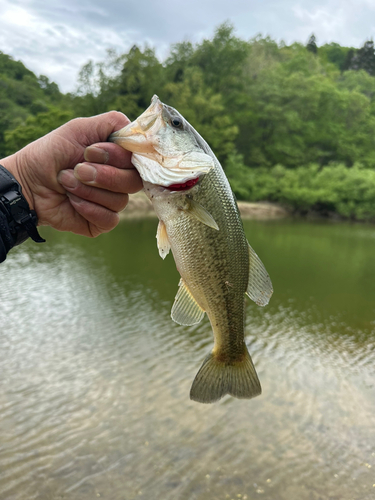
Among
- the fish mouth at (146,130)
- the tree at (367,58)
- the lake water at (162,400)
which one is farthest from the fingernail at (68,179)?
the tree at (367,58)

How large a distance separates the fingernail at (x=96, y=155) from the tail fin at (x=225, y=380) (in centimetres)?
133

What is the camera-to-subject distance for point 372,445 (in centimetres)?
701

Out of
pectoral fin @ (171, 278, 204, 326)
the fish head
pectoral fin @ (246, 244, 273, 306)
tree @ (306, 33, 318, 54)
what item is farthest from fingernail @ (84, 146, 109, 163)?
tree @ (306, 33, 318, 54)

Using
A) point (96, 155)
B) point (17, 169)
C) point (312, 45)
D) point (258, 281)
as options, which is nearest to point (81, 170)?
point (96, 155)

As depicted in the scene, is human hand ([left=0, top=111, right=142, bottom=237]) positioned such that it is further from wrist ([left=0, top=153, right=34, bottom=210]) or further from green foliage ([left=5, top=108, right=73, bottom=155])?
green foliage ([left=5, top=108, right=73, bottom=155])

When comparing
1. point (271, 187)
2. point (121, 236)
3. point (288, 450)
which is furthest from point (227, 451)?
point (271, 187)

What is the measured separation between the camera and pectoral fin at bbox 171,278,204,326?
2.26 m

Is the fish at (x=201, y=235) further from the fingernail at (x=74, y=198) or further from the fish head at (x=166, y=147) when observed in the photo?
the fingernail at (x=74, y=198)

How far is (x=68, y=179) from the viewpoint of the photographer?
2.38 metres

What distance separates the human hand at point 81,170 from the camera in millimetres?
2270

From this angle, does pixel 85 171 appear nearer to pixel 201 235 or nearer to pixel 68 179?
pixel 68 179

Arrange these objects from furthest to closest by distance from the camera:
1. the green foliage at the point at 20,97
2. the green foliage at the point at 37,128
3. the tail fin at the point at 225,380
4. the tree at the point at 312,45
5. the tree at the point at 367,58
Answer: the tree at the point at 312,45 < the tree at the point at 367,58 < the green foliage at the point at 20,97 < the green foliage at the point at 37,128 < the tail fin at the point at 225,380

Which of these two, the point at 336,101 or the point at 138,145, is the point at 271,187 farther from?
the point at 138,145

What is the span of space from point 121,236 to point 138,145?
2337 cm
